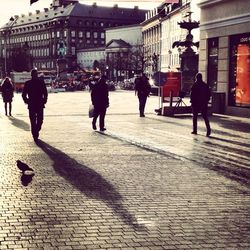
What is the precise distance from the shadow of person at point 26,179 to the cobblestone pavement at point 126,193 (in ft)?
0.05

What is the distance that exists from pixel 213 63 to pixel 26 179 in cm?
1640

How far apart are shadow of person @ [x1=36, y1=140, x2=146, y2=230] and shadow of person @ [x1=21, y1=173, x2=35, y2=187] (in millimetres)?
528

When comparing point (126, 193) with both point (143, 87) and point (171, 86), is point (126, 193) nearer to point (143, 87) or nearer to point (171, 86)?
point (143, 87)

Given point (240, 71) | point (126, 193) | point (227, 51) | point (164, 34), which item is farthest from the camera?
point (164, 34)

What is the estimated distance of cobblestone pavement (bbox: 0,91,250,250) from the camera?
17.3 ft

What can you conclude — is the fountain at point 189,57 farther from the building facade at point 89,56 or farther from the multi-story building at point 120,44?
the building facade at point 89,56

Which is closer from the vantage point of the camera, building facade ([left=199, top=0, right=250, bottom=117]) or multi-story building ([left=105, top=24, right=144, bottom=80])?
building facade ([left=199, top=0, right=250, bottom=117])

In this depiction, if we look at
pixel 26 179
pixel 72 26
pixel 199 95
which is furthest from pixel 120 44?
pixel 26 179

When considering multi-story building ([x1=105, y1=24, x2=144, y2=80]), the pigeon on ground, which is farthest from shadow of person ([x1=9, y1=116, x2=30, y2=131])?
multi-story building ([x1=105, y1=24, x2=144, y2=80])

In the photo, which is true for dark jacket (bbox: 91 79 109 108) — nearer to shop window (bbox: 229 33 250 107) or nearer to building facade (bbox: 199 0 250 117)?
building facade (bbox: 199 0 250 117)

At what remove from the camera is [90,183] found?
7.87 m

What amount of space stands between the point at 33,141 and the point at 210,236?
26.9ft

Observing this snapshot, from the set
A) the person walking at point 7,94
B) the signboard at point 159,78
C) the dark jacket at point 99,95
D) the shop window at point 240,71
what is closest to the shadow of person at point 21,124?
the dark jacket at point 99,95

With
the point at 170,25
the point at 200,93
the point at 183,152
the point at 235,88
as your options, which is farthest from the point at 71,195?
the point at 170,25
